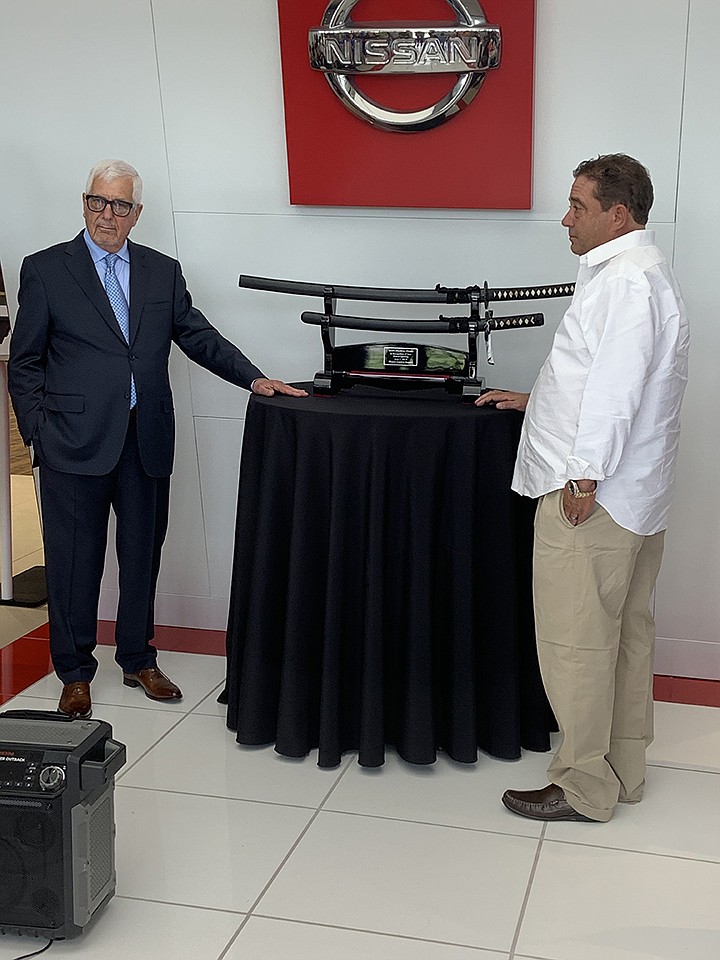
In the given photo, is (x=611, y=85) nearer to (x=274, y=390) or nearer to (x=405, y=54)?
(x=405, y=54)

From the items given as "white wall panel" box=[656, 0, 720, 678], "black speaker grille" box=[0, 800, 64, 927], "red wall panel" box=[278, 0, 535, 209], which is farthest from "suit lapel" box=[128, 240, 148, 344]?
"white wall panel" box=[656, 0, 720, 678]

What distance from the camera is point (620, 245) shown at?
2.69 meters

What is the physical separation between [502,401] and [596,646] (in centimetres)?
73

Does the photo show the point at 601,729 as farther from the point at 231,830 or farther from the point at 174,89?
the point at 174,89

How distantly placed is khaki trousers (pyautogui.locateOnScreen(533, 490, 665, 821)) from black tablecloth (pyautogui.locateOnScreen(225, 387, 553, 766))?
0.28 meters

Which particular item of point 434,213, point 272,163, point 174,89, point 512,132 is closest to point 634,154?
point 512,132

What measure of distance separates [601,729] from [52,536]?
1.76 m

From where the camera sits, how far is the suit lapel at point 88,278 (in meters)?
3.38

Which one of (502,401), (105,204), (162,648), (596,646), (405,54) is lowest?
(162,648)

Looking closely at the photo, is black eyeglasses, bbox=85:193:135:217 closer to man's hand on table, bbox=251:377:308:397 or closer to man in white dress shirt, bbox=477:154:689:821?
man's hand on table, bbox=251:377:308:397

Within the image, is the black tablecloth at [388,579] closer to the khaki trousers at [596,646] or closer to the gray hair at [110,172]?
the khaki trousers at [596,646]

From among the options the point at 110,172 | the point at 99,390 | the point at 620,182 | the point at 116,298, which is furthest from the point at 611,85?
the point at 99,390

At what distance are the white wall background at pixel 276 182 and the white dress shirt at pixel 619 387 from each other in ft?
2.82

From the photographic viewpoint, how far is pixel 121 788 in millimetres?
3213
